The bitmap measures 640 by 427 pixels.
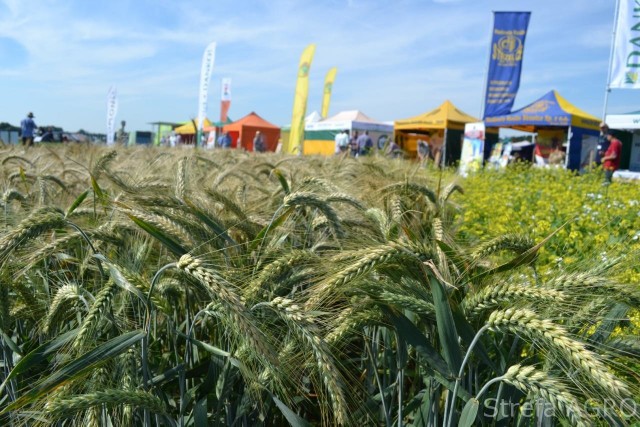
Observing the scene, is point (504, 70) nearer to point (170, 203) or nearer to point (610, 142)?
point (610, 142)

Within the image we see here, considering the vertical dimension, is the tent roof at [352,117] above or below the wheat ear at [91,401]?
above

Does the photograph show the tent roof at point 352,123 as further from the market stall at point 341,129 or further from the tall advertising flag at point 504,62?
the tall advertising flag at point 504,62

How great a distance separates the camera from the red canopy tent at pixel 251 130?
29.7 m

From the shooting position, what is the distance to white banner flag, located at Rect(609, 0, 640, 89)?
11695mm

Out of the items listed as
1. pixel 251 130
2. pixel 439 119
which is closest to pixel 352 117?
pixel 439 119

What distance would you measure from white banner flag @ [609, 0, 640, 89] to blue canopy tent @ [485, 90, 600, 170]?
2.73 meters

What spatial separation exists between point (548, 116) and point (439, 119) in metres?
4.61

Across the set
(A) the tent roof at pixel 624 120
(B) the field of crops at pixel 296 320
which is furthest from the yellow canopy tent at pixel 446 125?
(B) the field of crops at pixel 296 320

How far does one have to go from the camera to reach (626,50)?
38.8 feet

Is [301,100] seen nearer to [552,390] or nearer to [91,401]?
[91,401]

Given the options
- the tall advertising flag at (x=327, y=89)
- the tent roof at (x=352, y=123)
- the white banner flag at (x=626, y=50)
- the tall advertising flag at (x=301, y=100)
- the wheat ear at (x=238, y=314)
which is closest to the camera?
the wheat ear at (x=238, y=314)

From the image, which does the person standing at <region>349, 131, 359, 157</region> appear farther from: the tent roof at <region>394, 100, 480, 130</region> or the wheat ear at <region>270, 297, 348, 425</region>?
the wheat ear at <region>270, 297, 348, 425</region>

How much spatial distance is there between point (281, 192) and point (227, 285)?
55.7 inches

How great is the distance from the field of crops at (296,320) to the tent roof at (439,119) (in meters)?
17.5
